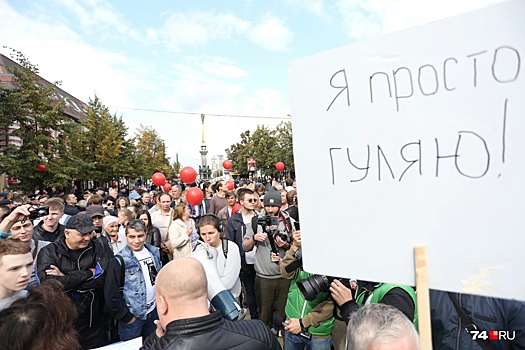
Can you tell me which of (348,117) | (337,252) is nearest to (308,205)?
(337,252)

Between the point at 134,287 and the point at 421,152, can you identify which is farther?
the point at 134,287

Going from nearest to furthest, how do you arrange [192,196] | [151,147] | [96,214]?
1. [96,214]
2. [192,196]
3. [151,147]

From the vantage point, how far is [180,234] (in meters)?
4.73

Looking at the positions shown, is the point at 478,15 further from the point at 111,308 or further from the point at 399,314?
the point at 111,308

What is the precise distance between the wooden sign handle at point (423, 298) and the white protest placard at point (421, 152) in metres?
0.03

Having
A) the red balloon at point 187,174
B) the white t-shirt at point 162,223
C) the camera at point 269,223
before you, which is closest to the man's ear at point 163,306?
the camera at point 269,223

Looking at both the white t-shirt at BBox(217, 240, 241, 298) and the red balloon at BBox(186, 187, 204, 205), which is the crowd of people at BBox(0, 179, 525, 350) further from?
the red balloon at BBox(186, 187, 204, 205)

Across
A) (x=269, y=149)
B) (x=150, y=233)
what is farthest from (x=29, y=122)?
(x=269, y=149)

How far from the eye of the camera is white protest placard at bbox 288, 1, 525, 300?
98cm

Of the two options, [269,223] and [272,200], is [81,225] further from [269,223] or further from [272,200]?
[272,200]

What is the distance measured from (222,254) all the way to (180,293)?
1.77 m

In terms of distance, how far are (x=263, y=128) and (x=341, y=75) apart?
40.2m

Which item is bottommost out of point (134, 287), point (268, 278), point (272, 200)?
point (268, 278)

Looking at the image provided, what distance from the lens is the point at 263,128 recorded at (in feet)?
135
